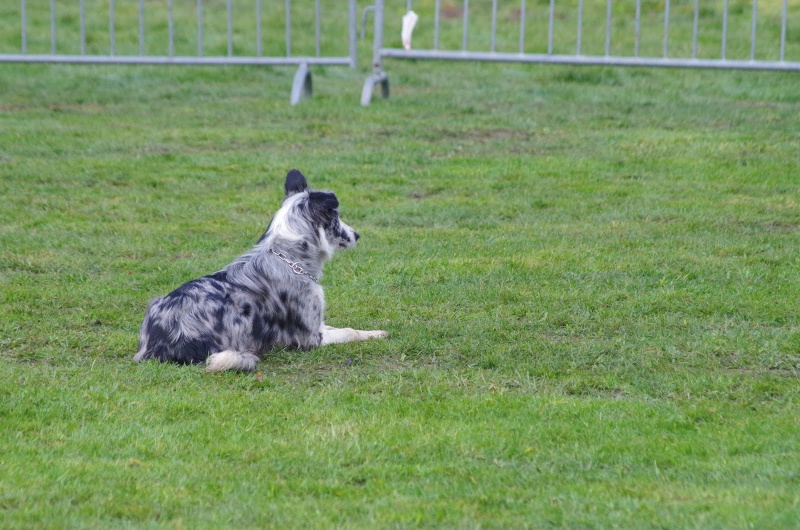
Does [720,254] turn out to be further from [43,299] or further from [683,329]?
[43,299]

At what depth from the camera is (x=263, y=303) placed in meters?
6.54

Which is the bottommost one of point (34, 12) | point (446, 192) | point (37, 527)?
point (37, 527)

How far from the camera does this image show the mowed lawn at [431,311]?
4.50 meters

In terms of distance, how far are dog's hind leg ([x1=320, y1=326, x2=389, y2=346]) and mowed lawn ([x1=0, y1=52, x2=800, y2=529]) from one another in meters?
0.12

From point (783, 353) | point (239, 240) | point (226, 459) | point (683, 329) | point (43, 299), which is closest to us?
point (226, 459)

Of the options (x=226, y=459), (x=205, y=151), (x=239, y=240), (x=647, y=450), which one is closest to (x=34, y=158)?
(x=205, y=151)

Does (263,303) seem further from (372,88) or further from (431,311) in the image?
(372,88)

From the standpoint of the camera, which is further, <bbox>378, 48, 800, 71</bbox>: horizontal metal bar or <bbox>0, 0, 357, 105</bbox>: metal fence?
<bbox>0, 0, 357, 105</bbox>: metal fence

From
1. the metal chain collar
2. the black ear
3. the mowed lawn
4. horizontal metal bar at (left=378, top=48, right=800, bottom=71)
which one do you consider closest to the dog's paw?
the mowed lawn

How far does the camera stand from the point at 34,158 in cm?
1152

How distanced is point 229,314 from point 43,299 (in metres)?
1.86

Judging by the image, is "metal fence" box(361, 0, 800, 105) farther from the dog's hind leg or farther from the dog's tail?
the dog's tail

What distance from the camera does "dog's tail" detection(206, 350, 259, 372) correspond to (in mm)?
6027

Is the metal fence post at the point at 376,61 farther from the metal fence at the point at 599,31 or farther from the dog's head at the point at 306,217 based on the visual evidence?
the dog's head at the point at 306,217
